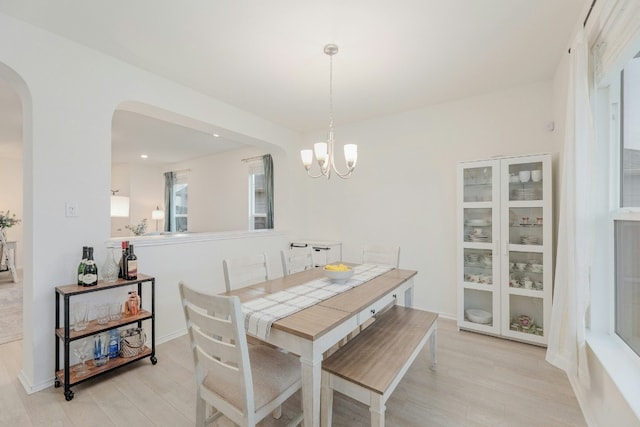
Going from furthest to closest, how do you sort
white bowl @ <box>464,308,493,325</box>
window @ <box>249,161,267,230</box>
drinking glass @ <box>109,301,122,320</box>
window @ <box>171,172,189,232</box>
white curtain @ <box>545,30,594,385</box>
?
window @ <box>171,172,189,232</box>, window @ <box>249,161,267,230</box>, white bowl @ <box>464,308,493,325</box>, drinking glass @ <box>109,301,122,320</box>, white curtain @ <box>545,30,594,385</box>

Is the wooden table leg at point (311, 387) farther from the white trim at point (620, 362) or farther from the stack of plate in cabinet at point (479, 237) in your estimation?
the stack of plate in cabinet at point (479, 237)

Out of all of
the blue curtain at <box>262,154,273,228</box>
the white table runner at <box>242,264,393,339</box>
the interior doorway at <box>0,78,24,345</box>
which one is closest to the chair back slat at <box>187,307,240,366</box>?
the white table runner at <box>242,264,393,339</box>

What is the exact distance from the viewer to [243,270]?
2.23 m

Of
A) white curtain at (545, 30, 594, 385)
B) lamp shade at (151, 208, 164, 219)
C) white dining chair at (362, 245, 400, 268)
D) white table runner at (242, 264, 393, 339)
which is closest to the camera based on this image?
white table runner at (242, 264, 393, 339)

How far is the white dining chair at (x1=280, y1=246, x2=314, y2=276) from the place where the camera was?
8.47 ft

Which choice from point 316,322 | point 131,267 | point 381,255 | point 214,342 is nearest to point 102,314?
point 131,267

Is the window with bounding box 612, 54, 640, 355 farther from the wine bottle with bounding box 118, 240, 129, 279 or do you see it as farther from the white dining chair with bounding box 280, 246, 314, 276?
the wine bottle with bounding box 118, 240, 129, 279

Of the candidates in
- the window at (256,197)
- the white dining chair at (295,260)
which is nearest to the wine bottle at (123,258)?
the white dining chair at (295,260)

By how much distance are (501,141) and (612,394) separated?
8.09ft

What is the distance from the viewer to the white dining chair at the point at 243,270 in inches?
81.2

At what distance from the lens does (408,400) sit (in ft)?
6.25

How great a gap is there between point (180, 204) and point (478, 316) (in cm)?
666

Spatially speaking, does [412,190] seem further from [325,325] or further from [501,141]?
[325,325]

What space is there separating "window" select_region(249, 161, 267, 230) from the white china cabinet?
3504 millimetres
